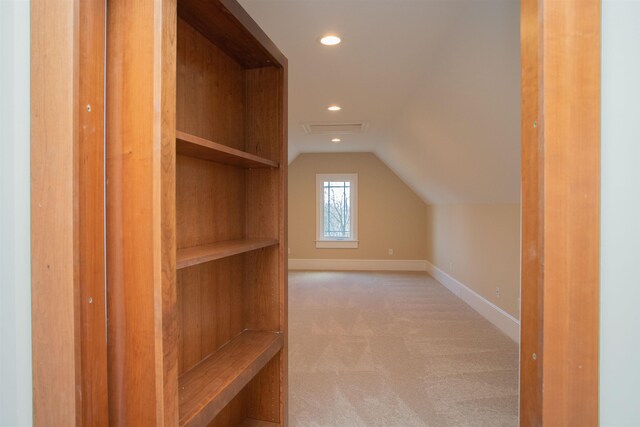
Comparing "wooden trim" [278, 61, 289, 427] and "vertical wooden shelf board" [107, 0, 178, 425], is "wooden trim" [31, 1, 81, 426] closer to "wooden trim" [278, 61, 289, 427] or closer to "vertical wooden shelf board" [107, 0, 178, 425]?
"vertical wooden shelf board" [107, 0, 178, 425]

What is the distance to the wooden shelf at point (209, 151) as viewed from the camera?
1200 millimetres

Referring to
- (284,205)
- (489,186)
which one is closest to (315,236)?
(489,186)

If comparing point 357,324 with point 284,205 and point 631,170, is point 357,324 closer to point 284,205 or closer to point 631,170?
point 284,205

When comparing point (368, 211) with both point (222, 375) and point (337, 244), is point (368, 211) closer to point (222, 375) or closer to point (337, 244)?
point (337, 244)

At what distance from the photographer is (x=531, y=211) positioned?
0.95 metres

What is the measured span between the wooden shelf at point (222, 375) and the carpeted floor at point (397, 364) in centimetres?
70

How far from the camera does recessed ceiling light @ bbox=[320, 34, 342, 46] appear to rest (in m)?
2.52

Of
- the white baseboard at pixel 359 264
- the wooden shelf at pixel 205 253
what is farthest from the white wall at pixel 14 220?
the white baseboard at pixel 359 264

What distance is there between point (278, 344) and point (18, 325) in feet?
3.86

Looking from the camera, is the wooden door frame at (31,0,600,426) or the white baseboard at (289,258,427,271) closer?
the wooden door frame at (31,0,600,426)

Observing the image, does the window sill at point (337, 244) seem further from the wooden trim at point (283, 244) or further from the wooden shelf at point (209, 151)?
the wooden shelf at point (209, 151)

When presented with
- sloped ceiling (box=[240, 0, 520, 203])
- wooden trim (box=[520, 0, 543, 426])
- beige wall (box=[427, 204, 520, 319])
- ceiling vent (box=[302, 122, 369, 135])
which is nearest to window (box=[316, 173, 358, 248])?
beige wall (box=[427, 204, 520, 319])

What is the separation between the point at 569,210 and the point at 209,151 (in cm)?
110

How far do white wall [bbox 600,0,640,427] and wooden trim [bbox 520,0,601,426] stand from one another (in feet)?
0.07
